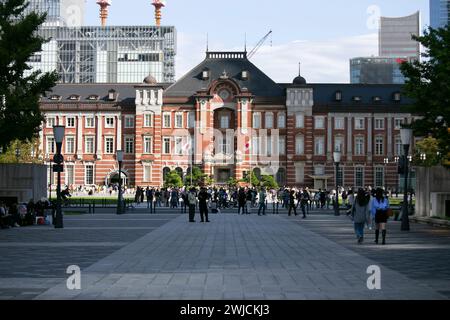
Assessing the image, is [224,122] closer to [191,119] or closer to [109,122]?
[191,119]

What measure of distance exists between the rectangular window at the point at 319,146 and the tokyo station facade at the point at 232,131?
12cm

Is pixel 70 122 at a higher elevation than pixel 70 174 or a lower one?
higher

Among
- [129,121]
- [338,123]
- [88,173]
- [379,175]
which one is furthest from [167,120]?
[379,175]

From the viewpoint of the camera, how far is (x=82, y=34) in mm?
168125

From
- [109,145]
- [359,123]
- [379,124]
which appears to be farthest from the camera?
[109,145]

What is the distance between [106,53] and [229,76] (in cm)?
7175

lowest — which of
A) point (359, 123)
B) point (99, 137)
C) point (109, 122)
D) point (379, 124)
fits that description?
point (99, 137)

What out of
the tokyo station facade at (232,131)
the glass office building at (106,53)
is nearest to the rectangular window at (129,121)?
the tokyo station facade at (232,131)

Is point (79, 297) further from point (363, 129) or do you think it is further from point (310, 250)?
point (363, 129)

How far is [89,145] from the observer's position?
3905 inches

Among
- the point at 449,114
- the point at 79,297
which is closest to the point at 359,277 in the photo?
the point at 79,297

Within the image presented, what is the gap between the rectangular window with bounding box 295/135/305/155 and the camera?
97438 millimetres

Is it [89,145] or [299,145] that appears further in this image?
[89,145]

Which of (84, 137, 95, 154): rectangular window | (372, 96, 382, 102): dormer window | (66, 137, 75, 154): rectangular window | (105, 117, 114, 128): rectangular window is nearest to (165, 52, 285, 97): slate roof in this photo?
(105, 117, 114, 128): rectangular window
